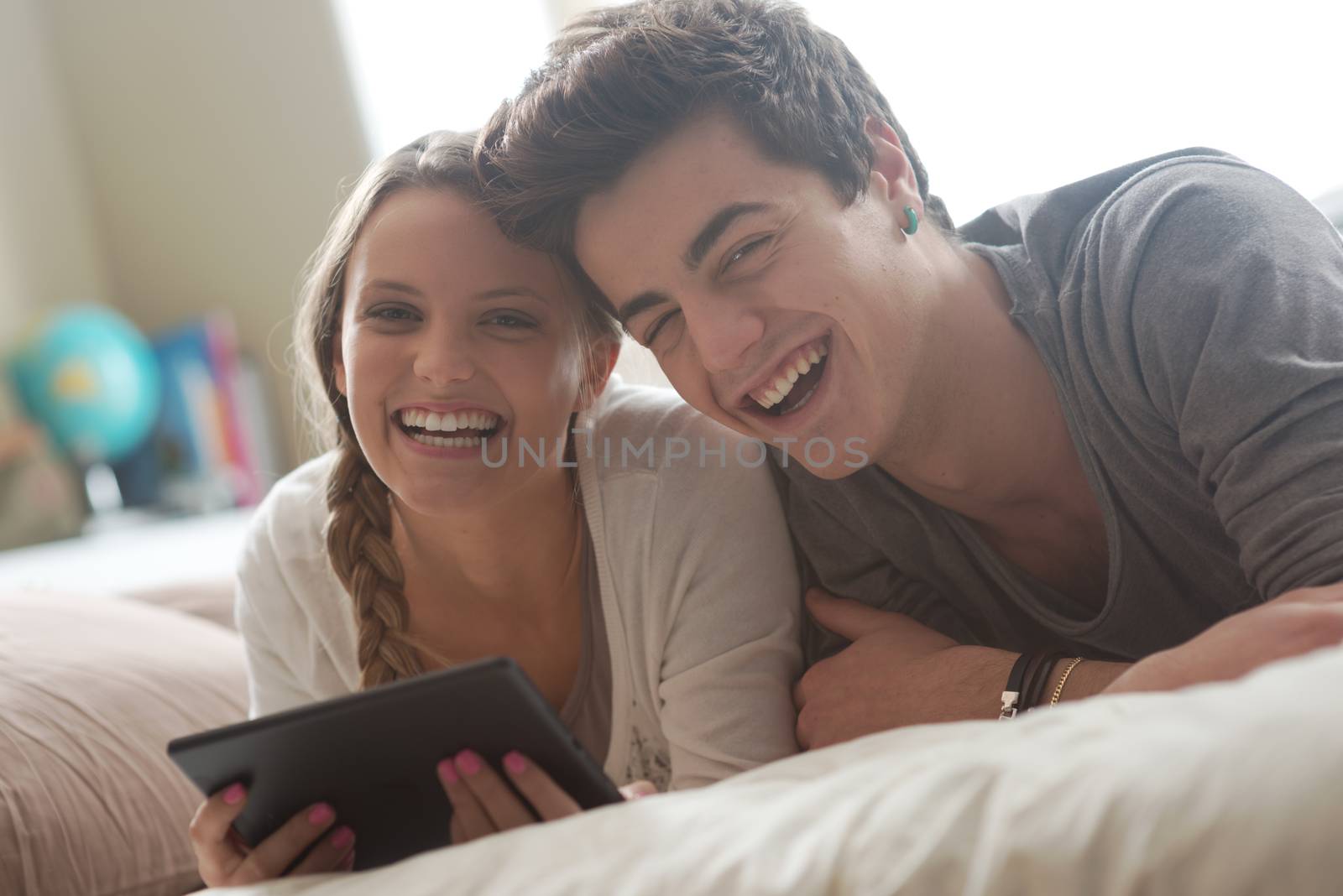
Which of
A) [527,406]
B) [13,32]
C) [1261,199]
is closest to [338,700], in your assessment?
[527,406]

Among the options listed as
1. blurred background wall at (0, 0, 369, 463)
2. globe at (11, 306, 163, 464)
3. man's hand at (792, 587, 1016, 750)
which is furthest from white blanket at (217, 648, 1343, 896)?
blurred background wall at (0, 0, 369, 463)

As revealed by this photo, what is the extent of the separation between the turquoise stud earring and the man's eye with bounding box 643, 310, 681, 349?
0.80 ft

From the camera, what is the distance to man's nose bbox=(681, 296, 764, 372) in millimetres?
1100

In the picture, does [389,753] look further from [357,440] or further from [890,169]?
[890,169]

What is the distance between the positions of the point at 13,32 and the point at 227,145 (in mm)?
721

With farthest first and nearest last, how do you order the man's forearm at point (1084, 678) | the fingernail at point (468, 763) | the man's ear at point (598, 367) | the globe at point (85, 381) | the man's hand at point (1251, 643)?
the globe at point (85, 381) → the man's ear at point (598, 367) → the man's forearm at point (1084, 678) → the fingernail at point (468, 763) → the man's hand at point (1251, 643)

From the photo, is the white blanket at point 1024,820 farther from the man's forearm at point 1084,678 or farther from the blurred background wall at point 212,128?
the blurred background wall at point 212,128

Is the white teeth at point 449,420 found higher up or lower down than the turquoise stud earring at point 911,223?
lower down

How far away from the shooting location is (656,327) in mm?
1177

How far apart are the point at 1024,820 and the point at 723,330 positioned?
26.4 inches

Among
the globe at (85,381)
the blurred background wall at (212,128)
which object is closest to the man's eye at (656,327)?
the blurred background wall at (212,128)

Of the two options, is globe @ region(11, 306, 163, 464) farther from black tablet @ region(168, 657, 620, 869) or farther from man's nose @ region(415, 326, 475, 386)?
black tablet @ region(168, 657, 620, 869)

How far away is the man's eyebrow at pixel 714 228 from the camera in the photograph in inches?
43.1

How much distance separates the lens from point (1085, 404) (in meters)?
1.09
